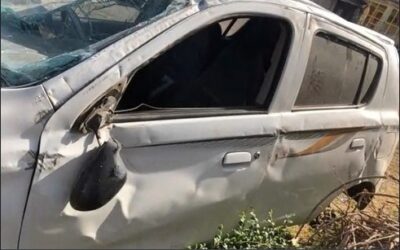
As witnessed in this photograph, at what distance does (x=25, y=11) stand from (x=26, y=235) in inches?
38.6

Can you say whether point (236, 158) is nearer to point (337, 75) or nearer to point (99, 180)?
point (99, 180)

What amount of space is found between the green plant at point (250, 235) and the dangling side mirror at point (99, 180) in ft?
2.38

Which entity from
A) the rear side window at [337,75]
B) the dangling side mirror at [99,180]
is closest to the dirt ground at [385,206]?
the rear side window at [337,75]

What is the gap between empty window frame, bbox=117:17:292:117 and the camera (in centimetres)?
291

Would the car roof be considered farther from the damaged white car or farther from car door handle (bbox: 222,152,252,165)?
car door handle (bbox: 222,152,252,165)

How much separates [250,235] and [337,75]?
3.34 ft

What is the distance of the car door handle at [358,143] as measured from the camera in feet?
11.2

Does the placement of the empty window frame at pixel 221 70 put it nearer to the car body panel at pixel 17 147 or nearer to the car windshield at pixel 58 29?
the car windshield at pixel 58 29

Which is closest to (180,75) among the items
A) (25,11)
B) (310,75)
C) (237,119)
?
(237,119)

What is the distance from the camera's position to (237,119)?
2.80 m

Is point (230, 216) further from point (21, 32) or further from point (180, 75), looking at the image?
point (21, 32)

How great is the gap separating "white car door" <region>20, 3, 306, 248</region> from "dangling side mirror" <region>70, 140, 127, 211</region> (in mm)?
25

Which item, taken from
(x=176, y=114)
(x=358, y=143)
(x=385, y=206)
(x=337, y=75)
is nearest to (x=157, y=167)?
(x=176, y=114)

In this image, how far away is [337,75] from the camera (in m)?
3.29
